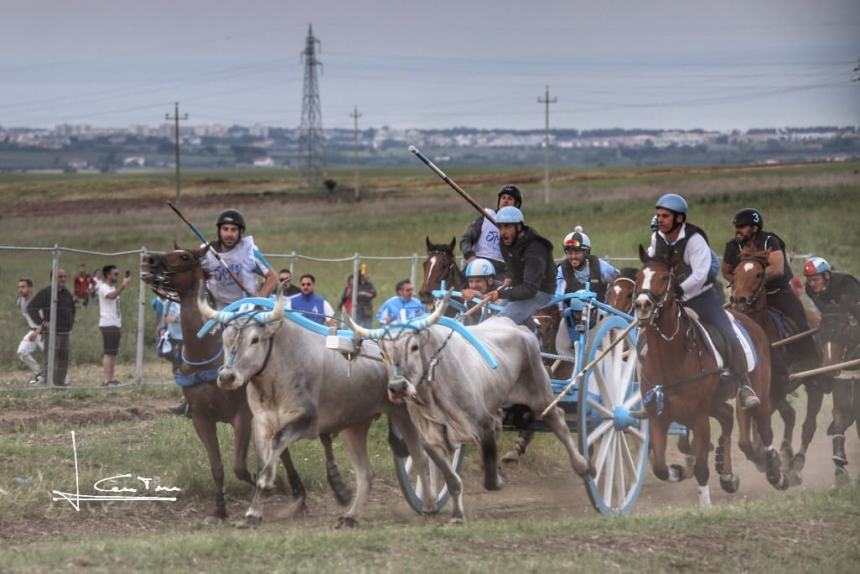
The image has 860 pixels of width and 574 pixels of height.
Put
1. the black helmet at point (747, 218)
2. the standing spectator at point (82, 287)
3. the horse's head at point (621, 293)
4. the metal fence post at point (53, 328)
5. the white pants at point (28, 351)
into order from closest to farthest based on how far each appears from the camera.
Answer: the horse's head at point (621, 293)
the black helmet at point (747, 218)
the metal fence post at point (53, 328)
the white pants at point (28, 351)
the standing spectator at point (82, 287)

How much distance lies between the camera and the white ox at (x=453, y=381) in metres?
11.0

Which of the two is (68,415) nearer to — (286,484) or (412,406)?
(286,484)

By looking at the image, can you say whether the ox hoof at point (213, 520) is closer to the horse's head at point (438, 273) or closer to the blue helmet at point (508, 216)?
the horse's head at point (438, 273)

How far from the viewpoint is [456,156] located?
160000 millimetres

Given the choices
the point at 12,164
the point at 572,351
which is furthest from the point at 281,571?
the point at 12,164

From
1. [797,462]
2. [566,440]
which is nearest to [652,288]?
[566,440]

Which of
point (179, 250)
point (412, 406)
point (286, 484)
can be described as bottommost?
point (286, 484)

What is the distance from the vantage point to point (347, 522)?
11.8 metres

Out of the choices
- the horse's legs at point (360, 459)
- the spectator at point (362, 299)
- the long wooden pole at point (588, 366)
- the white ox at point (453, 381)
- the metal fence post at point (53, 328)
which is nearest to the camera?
the white ox at point (453, 381)

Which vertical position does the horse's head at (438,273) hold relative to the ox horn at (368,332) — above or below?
above

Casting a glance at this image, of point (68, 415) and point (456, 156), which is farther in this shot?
point (456, 156)

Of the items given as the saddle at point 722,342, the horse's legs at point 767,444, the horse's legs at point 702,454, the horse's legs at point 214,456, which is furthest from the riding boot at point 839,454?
the horse's legs at point 214,456

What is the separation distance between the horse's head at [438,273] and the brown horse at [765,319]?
2917 mm

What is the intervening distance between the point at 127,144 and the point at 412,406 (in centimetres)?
10535
